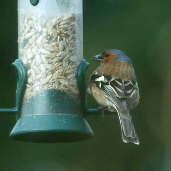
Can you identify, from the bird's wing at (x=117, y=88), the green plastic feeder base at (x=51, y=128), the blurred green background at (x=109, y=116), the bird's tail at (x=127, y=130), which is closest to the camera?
the green plastic feeder base at (x=51, y=128)

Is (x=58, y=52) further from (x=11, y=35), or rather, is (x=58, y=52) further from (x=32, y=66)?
(x=11, y=35)

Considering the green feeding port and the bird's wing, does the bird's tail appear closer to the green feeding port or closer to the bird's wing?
the bird's wing

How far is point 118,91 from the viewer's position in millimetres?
12008

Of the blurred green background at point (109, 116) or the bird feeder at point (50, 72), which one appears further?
the blurred green background at point (109, 116)

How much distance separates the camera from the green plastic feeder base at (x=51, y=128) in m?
11.5

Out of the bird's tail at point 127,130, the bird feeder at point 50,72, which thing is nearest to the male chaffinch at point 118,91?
the bird's tail at point 127,130

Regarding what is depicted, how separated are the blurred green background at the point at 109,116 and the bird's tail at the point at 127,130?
403 cm

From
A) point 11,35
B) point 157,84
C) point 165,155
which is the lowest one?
point 165,155

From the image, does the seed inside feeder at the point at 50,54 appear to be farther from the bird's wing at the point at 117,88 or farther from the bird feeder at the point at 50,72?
the bird's wing at the point at 117,88

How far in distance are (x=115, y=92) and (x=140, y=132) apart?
5.28 metres

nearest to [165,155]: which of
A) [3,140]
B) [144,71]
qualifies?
[144,71]

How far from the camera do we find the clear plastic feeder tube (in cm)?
1184

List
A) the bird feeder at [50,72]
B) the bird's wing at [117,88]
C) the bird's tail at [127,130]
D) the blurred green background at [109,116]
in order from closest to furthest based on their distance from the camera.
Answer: the bird's tail at [127,130], the bird feeder at [50,72], the bird's wing at [117,88], the blurred green background at [109,116]

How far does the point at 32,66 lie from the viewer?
39.2 ft
